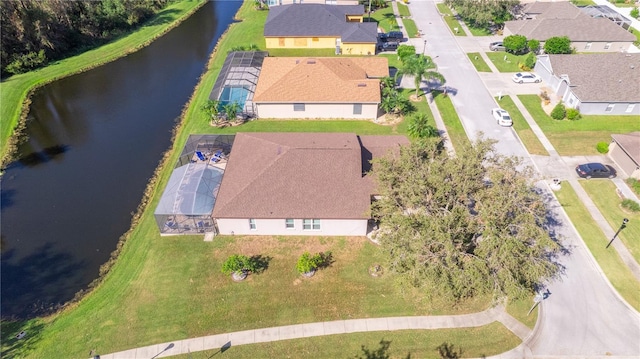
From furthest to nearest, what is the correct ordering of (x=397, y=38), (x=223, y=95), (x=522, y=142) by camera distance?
(x=397, y=38), (x=223, y=95), (x=522, y=142)

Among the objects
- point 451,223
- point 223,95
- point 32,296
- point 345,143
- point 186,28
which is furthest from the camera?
point 186,28

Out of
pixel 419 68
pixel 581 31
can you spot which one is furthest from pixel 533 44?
pixel 419 68

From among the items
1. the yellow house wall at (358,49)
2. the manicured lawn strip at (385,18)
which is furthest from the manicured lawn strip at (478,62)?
the manicured lawn strip at (385,18)

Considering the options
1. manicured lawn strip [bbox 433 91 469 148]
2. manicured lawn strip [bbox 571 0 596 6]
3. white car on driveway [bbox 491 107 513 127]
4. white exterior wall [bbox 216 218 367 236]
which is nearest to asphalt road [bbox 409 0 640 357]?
manicured lawn strip [bbox 433 91 469 148]

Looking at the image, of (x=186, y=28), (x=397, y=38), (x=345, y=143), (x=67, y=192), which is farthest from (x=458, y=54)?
A: (x=67, y=192)

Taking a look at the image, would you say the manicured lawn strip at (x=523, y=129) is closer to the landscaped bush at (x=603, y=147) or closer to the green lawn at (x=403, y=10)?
the landscaped bush at (x=603, y=147)

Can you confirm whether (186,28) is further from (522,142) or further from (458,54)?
(522,142)
